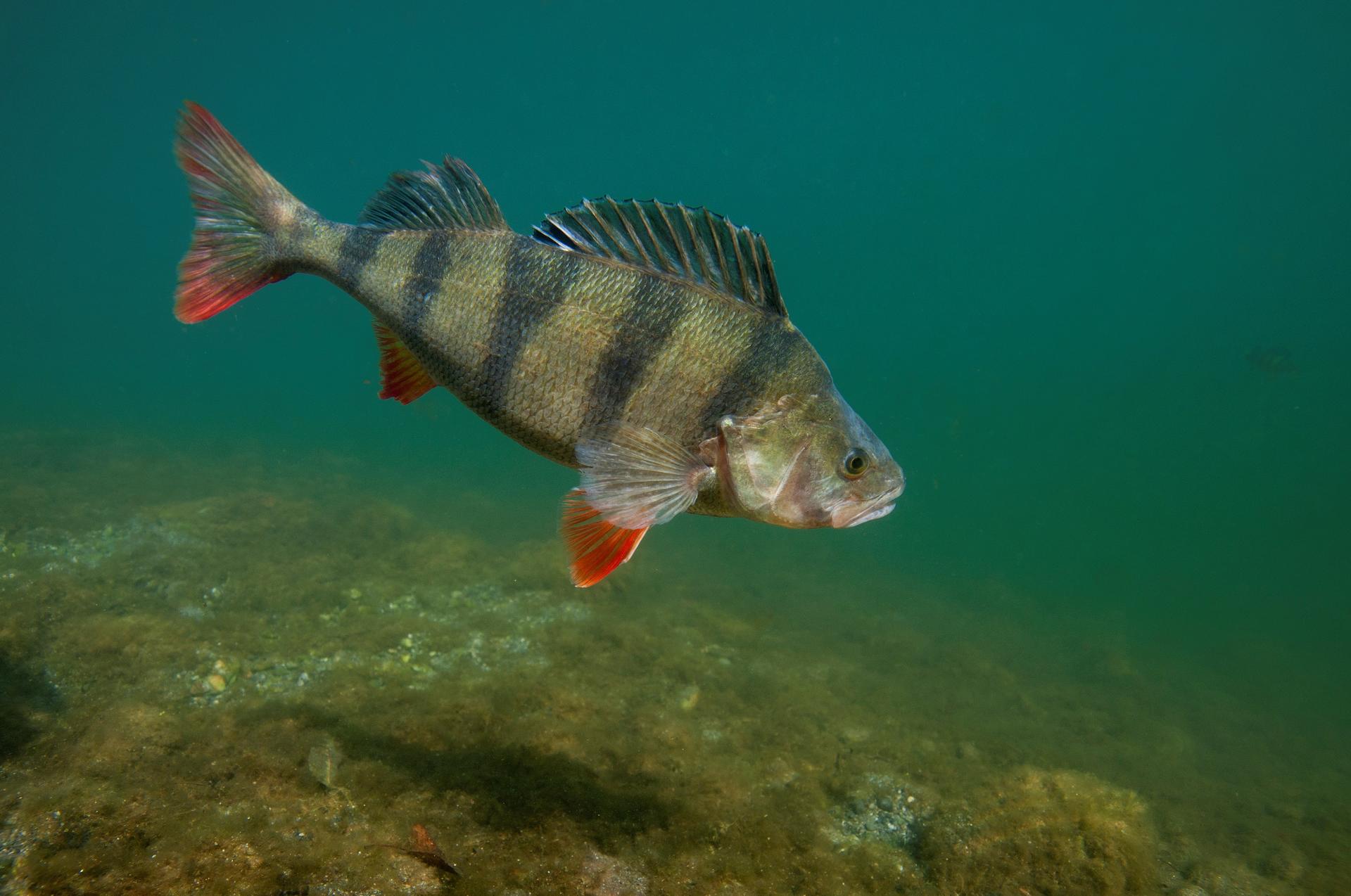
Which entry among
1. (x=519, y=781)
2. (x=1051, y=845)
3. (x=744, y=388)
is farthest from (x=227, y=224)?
(x=1051, y=845)

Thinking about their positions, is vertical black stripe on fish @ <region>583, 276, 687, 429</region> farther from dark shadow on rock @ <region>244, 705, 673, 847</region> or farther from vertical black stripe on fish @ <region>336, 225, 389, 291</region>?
dark shadow on rock @ <region>244, 705, 673, 847</region>

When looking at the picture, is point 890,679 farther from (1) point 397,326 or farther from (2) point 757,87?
(2) point 757,87

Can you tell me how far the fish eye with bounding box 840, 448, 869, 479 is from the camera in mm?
2221

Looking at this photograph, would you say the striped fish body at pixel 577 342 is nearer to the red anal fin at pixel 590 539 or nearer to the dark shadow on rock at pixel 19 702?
the red anal fin at pixel 590 539

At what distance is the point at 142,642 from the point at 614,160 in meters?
106

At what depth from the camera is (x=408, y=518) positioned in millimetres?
12227

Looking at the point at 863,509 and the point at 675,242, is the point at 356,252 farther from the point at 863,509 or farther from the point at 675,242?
the point at 863,509

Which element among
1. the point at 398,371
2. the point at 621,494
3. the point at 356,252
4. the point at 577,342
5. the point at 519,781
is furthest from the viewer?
the point at 519,781

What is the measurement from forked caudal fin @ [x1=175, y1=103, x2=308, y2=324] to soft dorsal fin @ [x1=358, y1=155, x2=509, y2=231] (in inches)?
14.3

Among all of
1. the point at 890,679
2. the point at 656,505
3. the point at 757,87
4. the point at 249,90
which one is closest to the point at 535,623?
the point at 890,679

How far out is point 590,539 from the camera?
86.4 inches

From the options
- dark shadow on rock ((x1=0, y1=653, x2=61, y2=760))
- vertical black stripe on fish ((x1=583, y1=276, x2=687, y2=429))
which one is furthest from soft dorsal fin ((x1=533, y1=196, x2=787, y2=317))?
dark shadow on rock ((x1=0, y1=653, x2=61, y2=760))

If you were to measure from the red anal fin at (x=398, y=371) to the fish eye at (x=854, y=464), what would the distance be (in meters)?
1.80

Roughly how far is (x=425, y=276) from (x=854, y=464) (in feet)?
6.09
